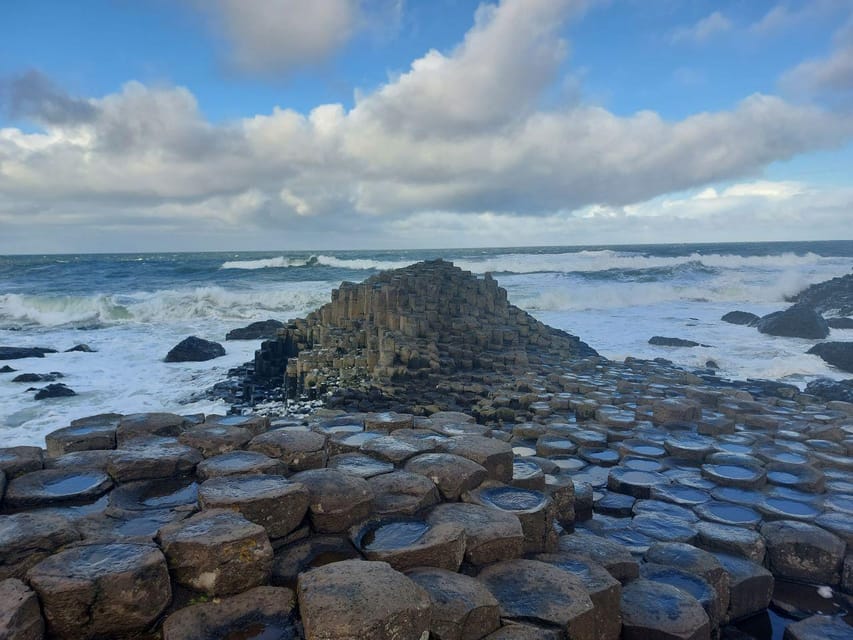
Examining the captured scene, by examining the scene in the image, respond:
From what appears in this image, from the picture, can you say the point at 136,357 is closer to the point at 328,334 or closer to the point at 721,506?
the point at 328,334

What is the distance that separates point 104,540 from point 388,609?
1533 millimetres

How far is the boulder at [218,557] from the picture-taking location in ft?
8.11

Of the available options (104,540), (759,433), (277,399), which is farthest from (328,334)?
(104,540)

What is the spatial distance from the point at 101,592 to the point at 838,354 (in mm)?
16635

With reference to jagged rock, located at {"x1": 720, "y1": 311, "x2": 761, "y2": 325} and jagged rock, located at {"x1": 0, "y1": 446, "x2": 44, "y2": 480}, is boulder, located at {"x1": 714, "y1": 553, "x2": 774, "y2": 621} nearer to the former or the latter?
jagged rock, located at {"x1": 0, "y1": 446, "x2": 44, "y2": 480}

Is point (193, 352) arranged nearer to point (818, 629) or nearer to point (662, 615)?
point (662, 615)

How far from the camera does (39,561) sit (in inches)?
98.5

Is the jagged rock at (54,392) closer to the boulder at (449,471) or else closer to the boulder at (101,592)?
the boulder at (449,471)

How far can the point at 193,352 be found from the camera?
1630 cm

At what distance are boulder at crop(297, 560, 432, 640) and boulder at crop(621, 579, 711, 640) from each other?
1411 millimetres

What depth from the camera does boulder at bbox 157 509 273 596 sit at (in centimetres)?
247

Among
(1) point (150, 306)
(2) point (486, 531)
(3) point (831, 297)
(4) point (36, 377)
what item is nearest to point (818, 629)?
(2) point (486, 531)

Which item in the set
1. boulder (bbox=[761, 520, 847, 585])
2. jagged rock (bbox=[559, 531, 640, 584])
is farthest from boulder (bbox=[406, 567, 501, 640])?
boulder (bbox=[761, 520, 847, 585])

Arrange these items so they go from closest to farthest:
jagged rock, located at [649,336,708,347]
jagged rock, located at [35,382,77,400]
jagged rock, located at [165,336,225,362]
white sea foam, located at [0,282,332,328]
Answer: jagged rock, located at [35,382,77,400], jagged rock, located at [165,336,225,362], jagged rock, located at [649,336,708,347], white sea foam, located at [0,282,332,328]
